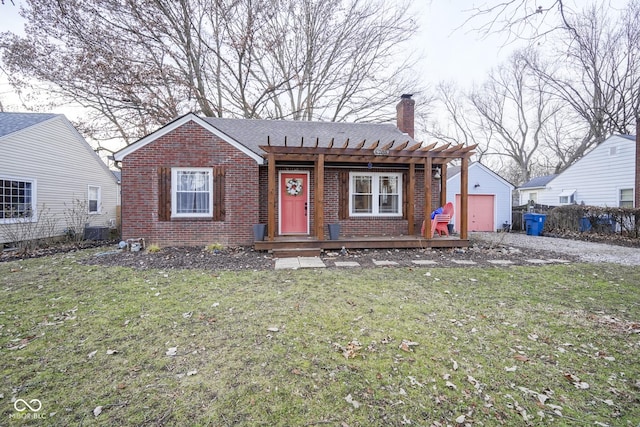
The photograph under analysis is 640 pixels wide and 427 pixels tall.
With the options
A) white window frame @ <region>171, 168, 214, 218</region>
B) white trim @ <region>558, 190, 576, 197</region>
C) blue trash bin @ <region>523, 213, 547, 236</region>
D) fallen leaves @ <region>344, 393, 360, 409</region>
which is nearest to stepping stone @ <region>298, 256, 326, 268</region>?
white window frame @ <region>171, 168, 214, 218</region>

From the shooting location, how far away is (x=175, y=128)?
8.93 m

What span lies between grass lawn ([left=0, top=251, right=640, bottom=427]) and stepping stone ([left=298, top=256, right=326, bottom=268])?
5.24 ft

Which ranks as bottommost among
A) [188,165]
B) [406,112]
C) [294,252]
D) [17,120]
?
[294,252]

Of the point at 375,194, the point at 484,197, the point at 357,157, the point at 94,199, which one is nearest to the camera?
the point at 357,157

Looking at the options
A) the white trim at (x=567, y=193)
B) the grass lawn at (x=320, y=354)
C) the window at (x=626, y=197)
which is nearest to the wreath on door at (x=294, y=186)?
the grass lawn at (x=320, y=354)

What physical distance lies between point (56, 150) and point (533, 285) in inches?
659

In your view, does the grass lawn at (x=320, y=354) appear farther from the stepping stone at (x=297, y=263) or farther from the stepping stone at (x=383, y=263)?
the stepping stone at (x=383, y=263)

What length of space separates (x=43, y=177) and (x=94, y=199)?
3.05 meters

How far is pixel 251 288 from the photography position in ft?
16.7

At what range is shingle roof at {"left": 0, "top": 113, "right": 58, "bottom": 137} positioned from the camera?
10.2 m

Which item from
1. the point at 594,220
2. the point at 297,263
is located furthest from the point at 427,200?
the point at 594,220

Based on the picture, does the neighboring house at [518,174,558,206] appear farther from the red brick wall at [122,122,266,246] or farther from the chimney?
the red brick wall at [122,122,266,246]

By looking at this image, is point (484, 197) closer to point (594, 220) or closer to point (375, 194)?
point (594, 220)

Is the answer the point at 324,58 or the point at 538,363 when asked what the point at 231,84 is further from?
the point at 538,363
